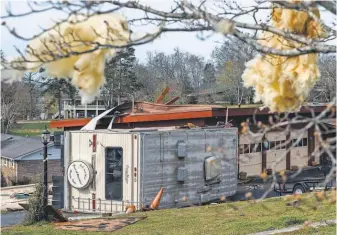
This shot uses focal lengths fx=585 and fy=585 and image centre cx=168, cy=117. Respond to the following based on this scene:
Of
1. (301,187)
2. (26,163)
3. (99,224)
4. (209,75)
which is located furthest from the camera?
(209,75)

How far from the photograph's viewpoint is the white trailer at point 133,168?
14.1 m

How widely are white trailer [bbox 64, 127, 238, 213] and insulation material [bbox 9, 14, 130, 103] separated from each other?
11.6 metres

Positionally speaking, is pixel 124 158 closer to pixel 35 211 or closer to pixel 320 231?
pixel 35 211

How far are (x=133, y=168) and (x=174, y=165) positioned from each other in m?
1.23

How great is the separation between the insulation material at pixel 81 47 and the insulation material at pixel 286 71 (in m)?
0.65

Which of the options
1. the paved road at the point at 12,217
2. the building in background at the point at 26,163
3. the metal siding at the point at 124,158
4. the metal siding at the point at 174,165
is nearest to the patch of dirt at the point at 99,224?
the metal siding at the point at 174,165

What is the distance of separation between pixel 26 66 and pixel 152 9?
71cm

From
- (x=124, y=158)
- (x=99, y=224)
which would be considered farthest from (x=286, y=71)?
(x=124, y=158)

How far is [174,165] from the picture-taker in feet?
48.6

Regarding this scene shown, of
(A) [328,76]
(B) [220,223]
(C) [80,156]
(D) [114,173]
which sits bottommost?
(B) [220,223]

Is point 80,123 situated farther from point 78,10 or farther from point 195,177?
point 78,10

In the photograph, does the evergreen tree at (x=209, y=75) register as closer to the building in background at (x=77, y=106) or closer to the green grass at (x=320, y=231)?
the building in background at (x=77, y=106)

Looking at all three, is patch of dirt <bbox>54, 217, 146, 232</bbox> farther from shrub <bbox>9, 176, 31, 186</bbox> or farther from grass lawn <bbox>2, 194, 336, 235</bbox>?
shrub <bbox>9, 176, 31, 186</bbox>

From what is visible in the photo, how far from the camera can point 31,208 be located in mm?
12156
